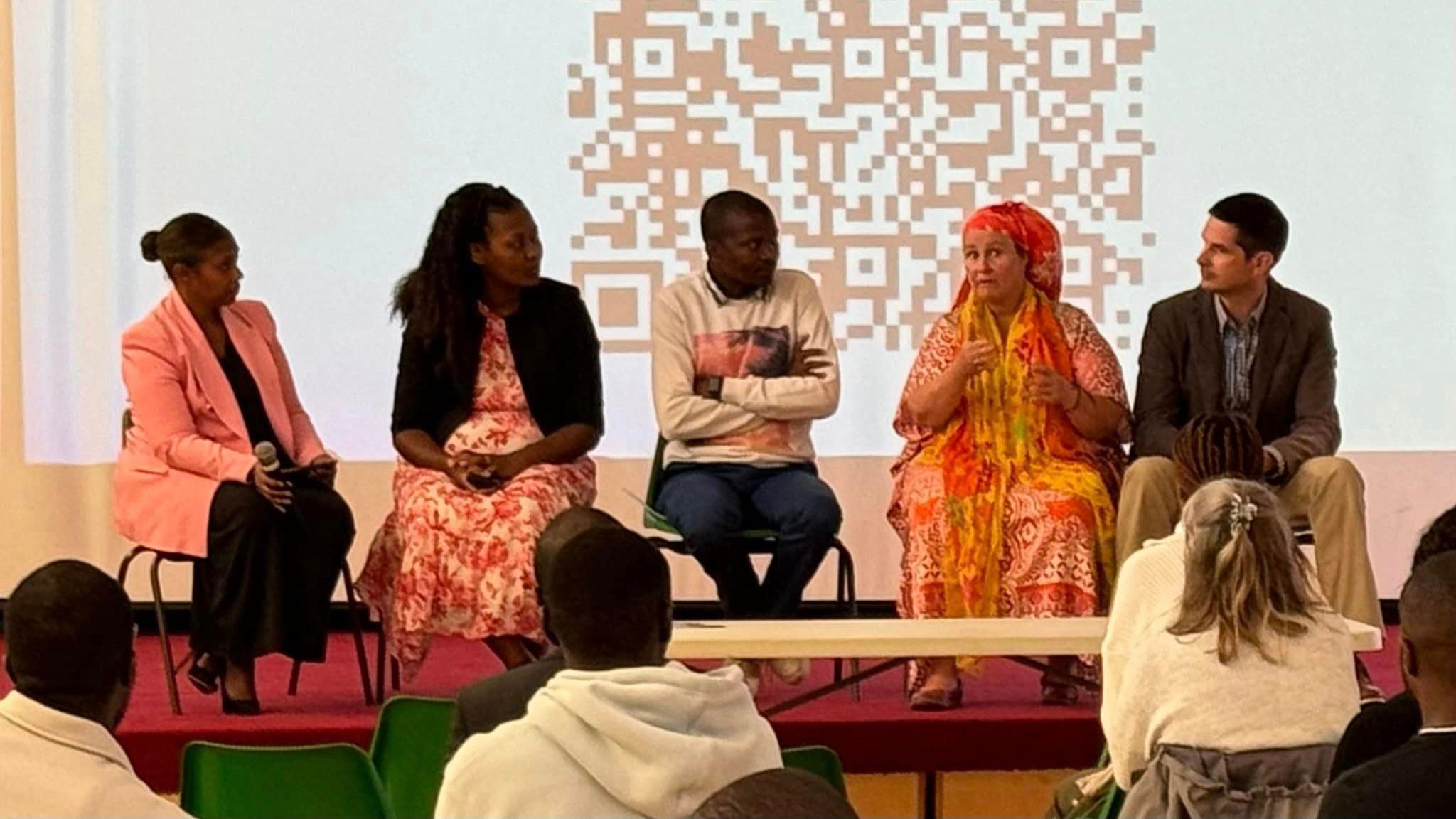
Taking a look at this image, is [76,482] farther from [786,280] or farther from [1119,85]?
[1119,85]

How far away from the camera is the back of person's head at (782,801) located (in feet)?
5.77

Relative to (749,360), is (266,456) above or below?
below

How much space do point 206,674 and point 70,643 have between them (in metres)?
2.75

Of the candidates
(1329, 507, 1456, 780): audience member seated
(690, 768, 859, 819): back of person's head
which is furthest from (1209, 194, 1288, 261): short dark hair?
(690, 768, 859, 819): back of person's head

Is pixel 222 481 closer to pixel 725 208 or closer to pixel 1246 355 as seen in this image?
pixel 725 208

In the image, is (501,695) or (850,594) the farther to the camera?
(850,594)

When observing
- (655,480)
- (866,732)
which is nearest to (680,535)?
(655,480)

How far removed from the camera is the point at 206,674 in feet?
17.0

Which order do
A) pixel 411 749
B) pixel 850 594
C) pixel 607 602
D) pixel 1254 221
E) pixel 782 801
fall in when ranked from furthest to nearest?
pixel 850 594
pixel 1254 221
pixel 411 749
pixel 607 602
pixel 782 801

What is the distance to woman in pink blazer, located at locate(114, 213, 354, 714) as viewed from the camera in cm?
507

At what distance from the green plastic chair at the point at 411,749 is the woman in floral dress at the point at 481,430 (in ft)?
4.82

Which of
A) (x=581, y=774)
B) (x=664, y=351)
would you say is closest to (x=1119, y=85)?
(x=664, y=351)

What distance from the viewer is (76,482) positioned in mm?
6730

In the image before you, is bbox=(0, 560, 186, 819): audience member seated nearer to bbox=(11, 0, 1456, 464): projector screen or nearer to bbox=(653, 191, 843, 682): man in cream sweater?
bbox=(653, 191, 843, 682): man in cream sweater
